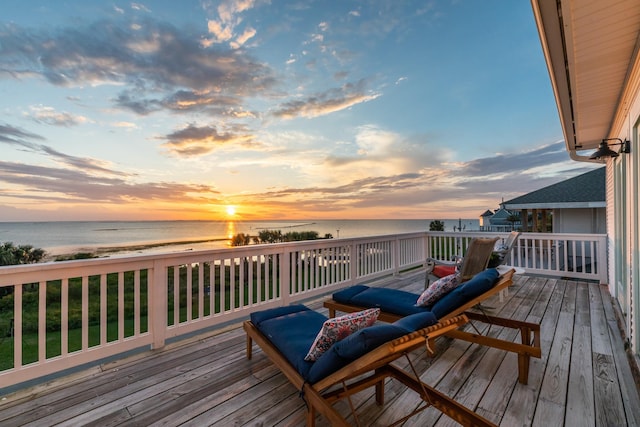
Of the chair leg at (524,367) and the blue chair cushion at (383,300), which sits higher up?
the blue chair cushion at (383,300)

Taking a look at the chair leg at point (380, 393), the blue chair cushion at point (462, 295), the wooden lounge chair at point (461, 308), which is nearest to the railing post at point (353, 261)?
the wooden lounge chair at point (461, 308)

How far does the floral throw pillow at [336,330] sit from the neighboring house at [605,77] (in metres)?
2.15

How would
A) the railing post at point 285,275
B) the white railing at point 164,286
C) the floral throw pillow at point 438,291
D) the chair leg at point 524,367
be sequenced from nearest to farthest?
1. the chair leg at point 524,367
2. the white railing at point 164,286
3. the floral throw pillow at point 438,291
4. the railing post at point 285,275

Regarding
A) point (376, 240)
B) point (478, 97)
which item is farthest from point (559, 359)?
point (478, 97)

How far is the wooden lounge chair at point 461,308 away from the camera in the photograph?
2111mm

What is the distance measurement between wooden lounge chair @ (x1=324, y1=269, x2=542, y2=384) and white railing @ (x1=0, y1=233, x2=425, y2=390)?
1100mm

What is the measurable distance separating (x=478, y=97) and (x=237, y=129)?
571 cm

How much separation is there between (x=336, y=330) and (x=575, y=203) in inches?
408

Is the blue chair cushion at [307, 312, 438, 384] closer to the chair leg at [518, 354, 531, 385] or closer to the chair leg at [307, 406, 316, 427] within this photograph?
the chair leg at [307, 406, 316, 427]

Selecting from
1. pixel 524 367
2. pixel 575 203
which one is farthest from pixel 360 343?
pixel 575 203

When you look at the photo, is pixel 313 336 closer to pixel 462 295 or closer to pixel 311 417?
pixel 311 417

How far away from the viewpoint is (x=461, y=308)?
2.31 metres

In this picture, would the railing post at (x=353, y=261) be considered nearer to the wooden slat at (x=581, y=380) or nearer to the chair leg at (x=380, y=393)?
the wooden slat at (x=581, y=380)

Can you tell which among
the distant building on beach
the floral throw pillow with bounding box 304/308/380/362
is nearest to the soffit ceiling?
the floral throw pillow with bounding box 304/308/380/362
